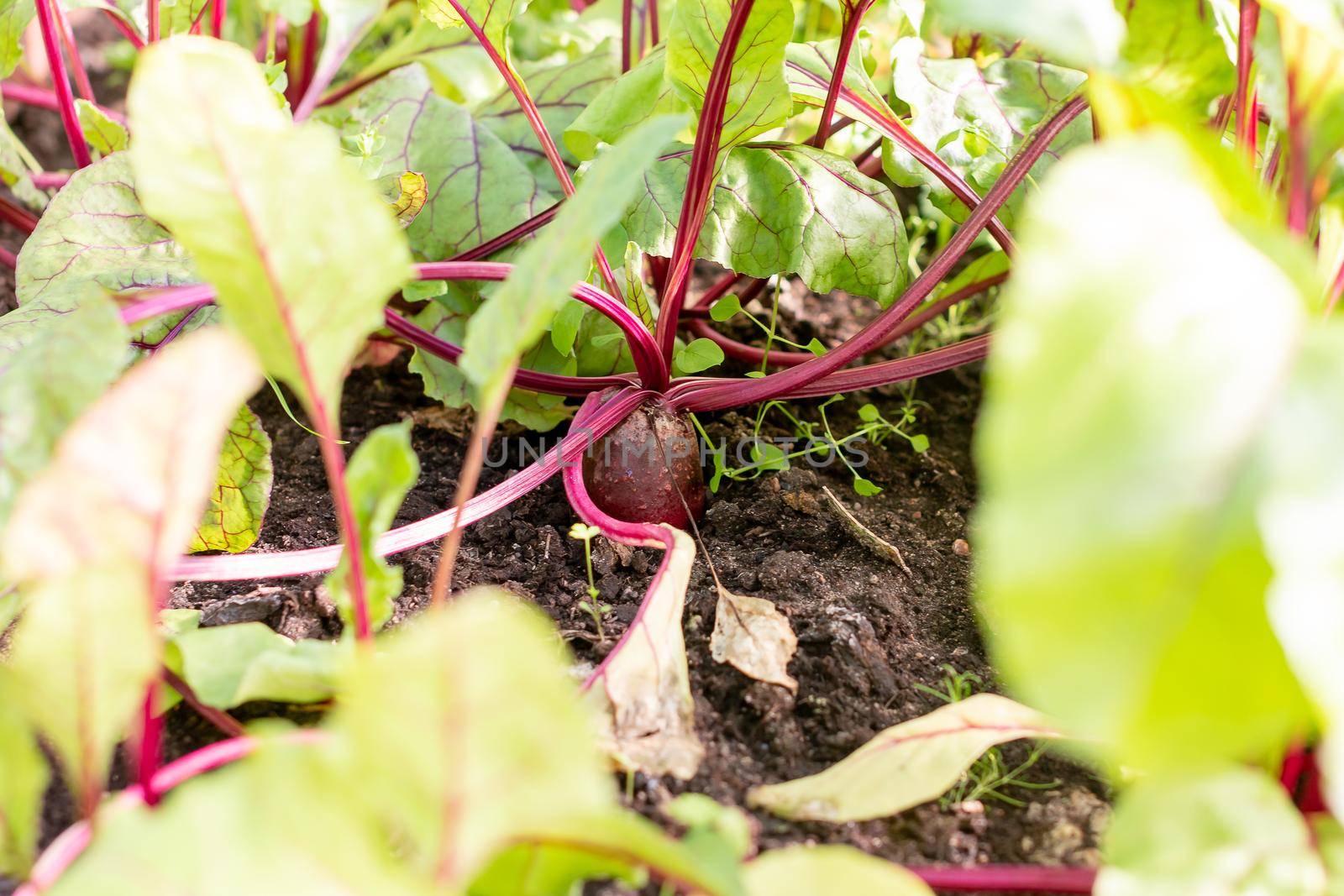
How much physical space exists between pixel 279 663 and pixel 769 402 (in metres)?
0.63

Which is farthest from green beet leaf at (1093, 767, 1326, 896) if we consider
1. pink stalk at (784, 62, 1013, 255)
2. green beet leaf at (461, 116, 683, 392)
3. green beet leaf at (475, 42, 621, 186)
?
green beet leaf at (475, 42, 621, 186)

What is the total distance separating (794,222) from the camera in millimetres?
1043

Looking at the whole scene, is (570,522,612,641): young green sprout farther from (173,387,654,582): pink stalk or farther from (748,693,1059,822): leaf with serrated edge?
(748,693,1059,822): leaf with serrated edge

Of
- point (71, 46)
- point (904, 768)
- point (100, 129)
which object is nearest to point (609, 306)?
point (904, 768)

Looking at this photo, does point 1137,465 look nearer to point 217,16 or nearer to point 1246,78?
point 1246,78

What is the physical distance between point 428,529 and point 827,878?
54 cm

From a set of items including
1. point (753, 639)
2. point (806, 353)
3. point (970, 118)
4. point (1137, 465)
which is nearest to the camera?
point (1137, 465)

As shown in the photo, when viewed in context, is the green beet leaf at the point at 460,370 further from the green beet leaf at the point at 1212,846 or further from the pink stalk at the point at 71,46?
the green beet leaf at the point at 1212,846

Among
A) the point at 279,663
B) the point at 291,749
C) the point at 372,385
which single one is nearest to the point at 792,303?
the point at 372,385

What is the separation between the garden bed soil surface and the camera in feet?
2.34

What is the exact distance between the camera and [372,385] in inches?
50.1

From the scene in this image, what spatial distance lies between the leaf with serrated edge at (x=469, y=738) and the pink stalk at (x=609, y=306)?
39cm

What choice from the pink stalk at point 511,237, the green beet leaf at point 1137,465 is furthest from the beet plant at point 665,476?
the pink stalk at point 511,237

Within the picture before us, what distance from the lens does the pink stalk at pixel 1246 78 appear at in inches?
28.7
